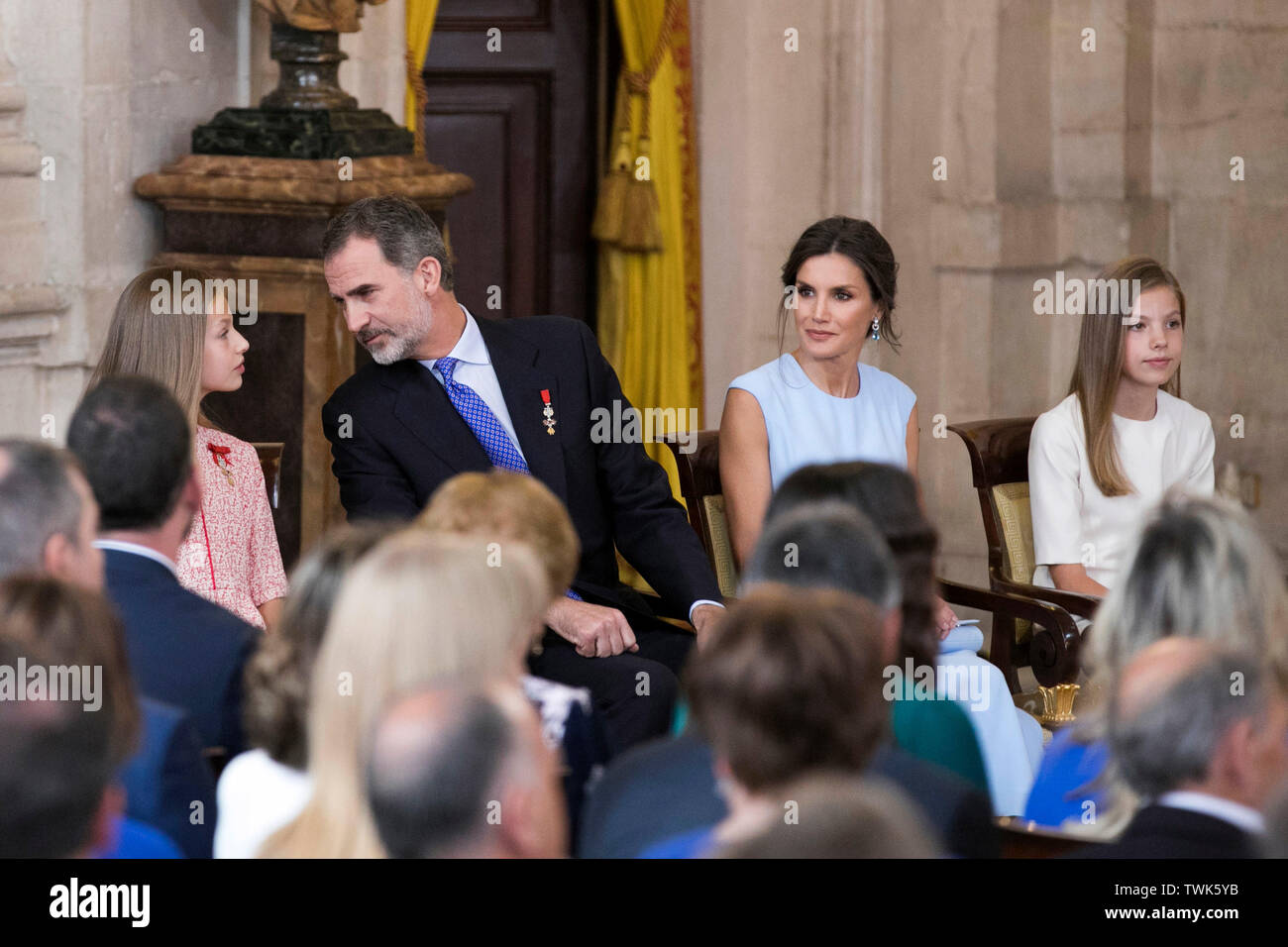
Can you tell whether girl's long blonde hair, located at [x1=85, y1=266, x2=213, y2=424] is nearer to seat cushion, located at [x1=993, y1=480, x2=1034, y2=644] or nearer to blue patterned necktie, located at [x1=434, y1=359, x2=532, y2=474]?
blue patterned necktie, located at [x1=434, y1=359, x2=532, y2=474]

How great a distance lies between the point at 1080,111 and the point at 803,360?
8.21 ft

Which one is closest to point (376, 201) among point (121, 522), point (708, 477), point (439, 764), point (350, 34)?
point (708, 477)

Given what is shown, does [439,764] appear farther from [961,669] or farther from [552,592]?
[961,669]

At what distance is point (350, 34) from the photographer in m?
5.41

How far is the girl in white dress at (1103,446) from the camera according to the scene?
4.17 metres

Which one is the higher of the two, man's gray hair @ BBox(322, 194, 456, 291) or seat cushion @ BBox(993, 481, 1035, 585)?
man's gray hair @ BBox(322, 194, 456, 291)

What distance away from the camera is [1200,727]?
184 cm

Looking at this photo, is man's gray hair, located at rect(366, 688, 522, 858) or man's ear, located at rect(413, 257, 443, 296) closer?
man's gray hair, located at rect(366, 688, 522, 858)

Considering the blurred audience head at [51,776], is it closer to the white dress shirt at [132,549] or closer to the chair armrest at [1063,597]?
the white dress shirt at [132,549]

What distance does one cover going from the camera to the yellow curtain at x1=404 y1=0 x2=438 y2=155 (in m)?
5.64

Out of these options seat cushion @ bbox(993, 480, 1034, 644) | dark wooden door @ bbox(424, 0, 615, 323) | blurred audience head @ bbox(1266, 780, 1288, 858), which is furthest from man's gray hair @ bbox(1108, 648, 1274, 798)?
dark wooden door @ bbox(424, 0, 615, 323)

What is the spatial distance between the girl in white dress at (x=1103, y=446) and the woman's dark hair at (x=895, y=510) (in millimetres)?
1721

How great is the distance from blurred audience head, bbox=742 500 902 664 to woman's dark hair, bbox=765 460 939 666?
0.71 ft

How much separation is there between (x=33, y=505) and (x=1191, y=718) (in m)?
1.49
